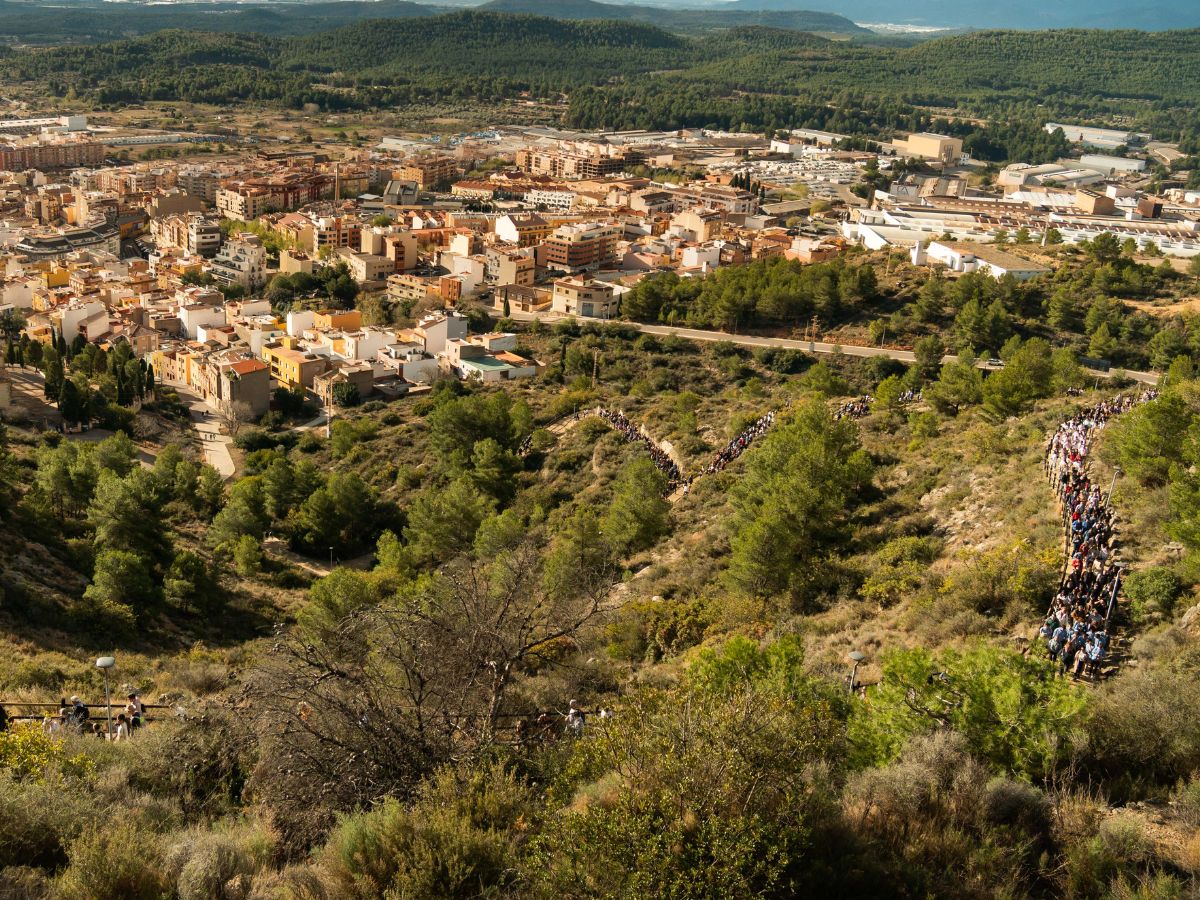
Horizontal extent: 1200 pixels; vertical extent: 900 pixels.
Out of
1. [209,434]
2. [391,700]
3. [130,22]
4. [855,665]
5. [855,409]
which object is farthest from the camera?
[130,22]

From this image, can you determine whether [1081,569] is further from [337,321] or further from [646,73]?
[646,73]

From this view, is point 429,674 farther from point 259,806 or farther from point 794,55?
point 794,55

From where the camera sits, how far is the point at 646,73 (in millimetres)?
124875

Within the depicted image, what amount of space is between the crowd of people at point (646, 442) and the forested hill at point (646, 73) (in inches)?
2890

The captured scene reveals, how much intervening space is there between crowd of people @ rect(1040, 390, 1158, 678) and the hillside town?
67.2ft

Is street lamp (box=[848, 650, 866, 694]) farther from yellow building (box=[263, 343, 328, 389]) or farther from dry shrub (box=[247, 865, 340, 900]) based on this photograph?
yellow building (box=[263, 343, 328, 389])

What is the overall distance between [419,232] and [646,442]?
27.4 meters

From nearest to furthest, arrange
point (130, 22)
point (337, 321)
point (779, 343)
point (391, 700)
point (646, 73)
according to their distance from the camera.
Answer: point (391, 700), point (779, 343), point (337, 321), point (646, 73), point (130, 22)

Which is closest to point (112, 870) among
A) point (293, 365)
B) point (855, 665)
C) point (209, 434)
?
point (855, 665)

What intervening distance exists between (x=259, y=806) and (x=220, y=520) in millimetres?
14450

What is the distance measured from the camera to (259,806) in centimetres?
598

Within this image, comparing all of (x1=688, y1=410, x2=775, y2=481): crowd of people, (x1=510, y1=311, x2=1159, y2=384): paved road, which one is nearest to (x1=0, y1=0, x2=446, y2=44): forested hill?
(x1=510, y1=311, x2=1159, y2=384): paved road

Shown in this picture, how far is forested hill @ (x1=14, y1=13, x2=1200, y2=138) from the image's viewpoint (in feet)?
315

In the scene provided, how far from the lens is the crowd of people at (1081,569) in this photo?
23.5ft
